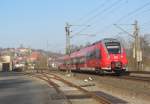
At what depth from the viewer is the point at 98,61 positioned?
44.8m

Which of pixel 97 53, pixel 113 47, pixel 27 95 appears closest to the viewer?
pixel 27 95

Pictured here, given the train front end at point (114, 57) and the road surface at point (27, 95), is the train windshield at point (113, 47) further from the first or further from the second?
the road surface at point (27, 95)

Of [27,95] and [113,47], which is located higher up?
[113,47]

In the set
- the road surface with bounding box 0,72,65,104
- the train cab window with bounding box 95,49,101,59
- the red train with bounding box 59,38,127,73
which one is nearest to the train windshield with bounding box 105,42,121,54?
the red train with bounding box 59,38,127,73

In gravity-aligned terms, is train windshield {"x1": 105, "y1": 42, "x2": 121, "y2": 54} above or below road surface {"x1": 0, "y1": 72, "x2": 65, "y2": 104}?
above

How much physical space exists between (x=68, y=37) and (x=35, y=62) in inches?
5031

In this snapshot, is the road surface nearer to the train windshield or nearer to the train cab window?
the train cab window

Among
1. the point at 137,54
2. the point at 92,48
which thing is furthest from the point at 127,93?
the point at 137,54

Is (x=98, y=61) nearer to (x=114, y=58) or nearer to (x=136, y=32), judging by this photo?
(x=114, y=58)

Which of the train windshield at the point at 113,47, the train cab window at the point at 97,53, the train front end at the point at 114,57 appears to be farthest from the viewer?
the train cab window at the point at 97,53

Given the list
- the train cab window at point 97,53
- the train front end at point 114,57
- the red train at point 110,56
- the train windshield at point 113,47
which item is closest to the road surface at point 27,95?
the red train at point 110,56

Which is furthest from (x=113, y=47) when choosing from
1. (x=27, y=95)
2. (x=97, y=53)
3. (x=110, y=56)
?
(x=27, y=95)

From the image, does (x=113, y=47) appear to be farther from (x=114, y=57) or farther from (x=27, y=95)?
(x=27, y=95)

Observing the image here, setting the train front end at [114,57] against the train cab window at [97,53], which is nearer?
the train front end at [114,57]
